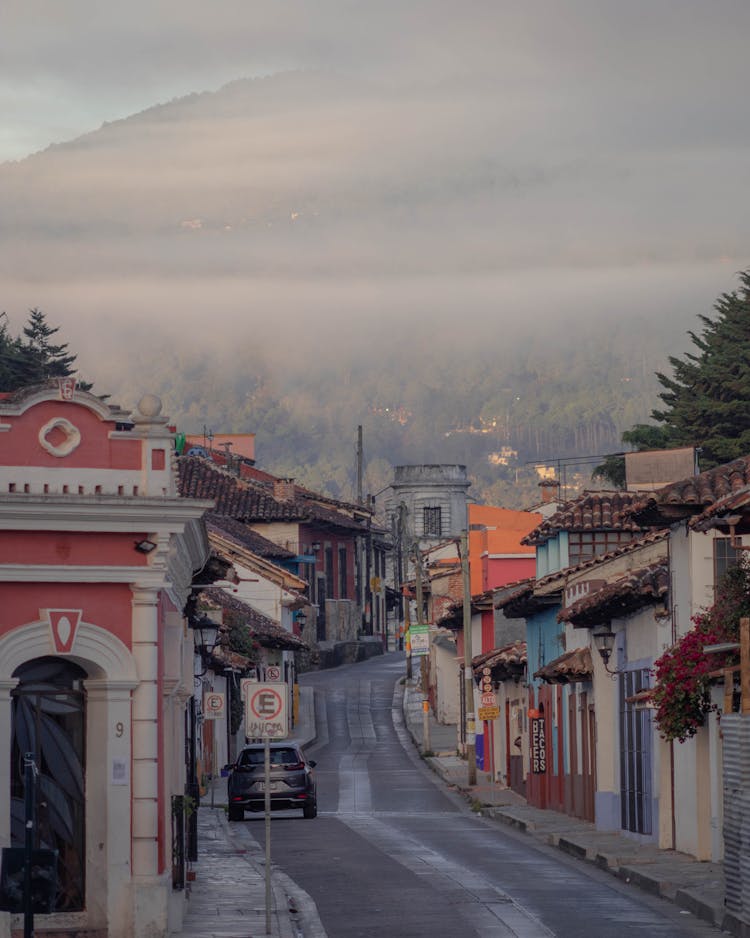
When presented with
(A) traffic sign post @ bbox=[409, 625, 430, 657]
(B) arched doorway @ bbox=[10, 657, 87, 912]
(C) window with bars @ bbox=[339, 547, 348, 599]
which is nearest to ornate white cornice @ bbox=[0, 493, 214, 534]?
(B) arched doorway @ bbox=[10, 657, 87, 912]

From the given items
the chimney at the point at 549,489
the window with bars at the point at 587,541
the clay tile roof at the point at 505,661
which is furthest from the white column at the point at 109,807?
the chimney at the point at 549,489

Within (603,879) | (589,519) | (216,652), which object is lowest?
(603,879)

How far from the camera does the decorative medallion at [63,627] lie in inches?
816

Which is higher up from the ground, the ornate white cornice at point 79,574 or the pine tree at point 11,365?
the pine tree at point 11,365

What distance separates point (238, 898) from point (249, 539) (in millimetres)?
62238

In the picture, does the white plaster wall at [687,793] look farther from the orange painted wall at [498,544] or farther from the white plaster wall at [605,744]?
the orange painted wall at [498,544]

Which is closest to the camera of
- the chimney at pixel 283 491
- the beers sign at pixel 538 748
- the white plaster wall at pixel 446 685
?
the beers sign at pixel 538 748

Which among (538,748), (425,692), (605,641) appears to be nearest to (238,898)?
(605,641)

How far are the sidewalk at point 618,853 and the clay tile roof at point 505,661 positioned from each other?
3.40 meters

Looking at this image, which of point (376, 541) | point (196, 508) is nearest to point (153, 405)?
point (196, 508)

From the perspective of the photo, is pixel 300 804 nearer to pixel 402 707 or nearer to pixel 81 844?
pixel 81 844

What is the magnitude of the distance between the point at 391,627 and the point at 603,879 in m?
108

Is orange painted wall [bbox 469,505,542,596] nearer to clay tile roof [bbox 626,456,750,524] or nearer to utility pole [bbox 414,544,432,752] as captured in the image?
utility pole [bbox 414,544,432,752]

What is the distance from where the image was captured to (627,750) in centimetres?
3647
